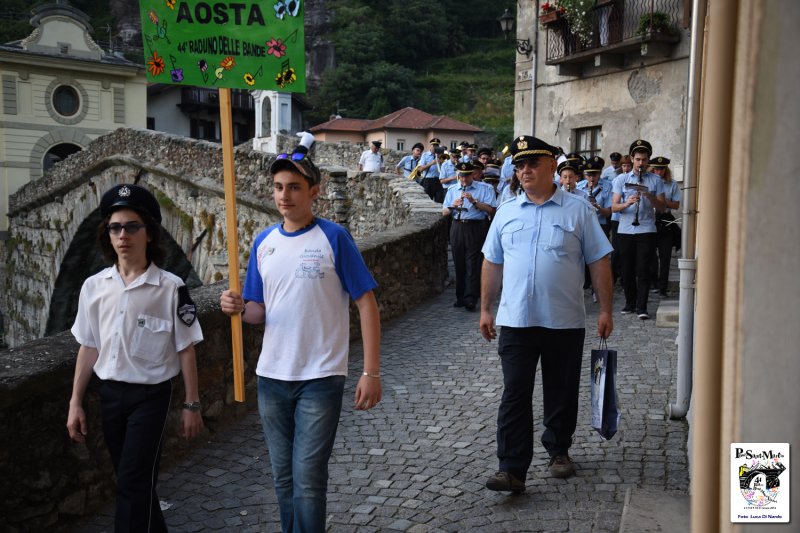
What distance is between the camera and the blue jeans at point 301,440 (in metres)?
2.97

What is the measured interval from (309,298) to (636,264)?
21.4 ft

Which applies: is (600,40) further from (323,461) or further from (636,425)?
(323,461)

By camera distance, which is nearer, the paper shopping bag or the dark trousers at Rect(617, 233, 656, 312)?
the paper shopping bag

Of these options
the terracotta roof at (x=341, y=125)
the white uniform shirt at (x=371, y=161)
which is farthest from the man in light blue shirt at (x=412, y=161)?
the terracotta roof at (x=341, y=125)

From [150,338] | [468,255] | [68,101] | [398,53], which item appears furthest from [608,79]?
[398,53]

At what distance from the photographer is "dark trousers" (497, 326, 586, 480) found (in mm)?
4027

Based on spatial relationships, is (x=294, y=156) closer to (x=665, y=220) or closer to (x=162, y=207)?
(x=665, y=220)

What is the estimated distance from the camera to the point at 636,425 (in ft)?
16.8

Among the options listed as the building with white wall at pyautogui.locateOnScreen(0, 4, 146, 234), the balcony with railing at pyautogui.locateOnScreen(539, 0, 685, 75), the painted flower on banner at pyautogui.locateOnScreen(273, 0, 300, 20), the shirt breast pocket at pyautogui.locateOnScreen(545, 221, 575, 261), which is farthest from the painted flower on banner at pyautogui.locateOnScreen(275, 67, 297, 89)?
the building with white wall at pyautogui.locateOnScreen(0, 4, 146, 234)

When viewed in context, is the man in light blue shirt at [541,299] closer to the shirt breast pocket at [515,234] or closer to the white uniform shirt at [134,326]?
the shirt breast pocket at [515,234]

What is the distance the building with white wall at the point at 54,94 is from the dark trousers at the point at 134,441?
35916 millimetres

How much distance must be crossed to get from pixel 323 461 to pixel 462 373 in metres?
3.82

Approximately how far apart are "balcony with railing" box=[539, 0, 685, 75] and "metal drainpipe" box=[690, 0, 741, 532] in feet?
46.9

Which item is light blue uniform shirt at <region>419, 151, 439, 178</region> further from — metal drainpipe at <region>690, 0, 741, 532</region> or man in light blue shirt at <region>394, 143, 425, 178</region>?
metal drainpipe at <region>690, 0, 741, 532</region>
